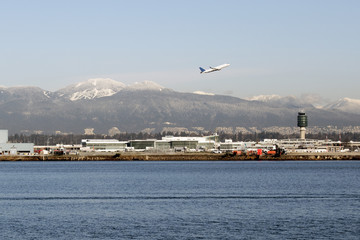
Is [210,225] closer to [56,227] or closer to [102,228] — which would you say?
[102,228]

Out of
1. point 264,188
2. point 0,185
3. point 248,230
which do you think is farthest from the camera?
point 0,185

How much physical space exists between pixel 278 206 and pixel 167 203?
12.0m

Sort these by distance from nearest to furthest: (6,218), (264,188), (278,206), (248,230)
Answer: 1. (248,230)
2. (6,218)
3. (278,206)
4. (264,188)

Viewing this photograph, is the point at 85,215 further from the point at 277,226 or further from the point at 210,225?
the point at 277,226

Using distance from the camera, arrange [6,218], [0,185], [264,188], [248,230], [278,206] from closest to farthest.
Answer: [248,230] < [6,218] < [278,206] < [264,188] < [0,185]

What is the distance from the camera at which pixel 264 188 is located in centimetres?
9306

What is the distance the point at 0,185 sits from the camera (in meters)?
104

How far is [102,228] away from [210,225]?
8874mm

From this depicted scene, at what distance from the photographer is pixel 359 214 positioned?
60.5 metres

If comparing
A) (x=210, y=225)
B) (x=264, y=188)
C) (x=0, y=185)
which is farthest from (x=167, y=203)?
(x=0, y=185)

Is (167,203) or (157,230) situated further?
(167,203)

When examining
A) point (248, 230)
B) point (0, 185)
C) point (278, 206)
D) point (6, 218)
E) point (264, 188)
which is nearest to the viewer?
point (248, 230)

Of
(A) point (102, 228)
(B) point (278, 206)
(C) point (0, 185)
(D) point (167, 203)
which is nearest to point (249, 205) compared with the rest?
(B) point (278, 206)

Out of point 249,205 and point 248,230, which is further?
point 249,205
